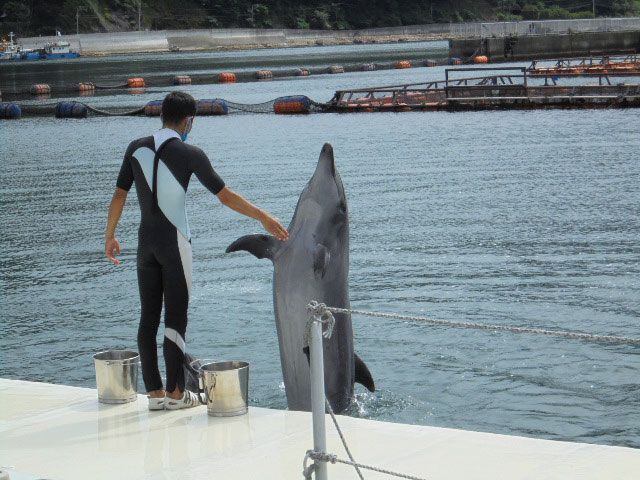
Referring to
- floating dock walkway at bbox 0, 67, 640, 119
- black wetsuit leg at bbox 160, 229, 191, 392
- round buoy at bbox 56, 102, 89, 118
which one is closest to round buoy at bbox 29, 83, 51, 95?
floating dock walkway at bbox 0, 67, 640, 119

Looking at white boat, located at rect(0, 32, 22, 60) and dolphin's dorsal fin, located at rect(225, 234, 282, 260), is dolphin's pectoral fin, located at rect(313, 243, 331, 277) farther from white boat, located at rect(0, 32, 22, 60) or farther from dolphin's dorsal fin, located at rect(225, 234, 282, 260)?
white boat, located at rect(0, 32, 22, 60)

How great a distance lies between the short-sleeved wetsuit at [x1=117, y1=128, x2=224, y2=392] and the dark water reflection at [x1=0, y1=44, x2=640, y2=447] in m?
2.23

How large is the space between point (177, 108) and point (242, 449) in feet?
7.60

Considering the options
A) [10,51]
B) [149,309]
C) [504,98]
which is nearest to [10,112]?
[504,98]

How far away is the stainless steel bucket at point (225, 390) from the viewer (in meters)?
6.67

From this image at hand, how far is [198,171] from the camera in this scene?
21.2 ft

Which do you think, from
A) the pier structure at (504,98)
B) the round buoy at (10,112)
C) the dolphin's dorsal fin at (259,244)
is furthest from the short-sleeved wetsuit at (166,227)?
the round buoy at (10,112)

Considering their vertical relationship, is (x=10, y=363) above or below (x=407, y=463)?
below

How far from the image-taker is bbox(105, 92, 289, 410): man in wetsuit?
6.50m

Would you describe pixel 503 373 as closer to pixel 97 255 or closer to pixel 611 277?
pixel 611 277

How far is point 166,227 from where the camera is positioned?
657 cm

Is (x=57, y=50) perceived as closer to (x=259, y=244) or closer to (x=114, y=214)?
(x=259, y=244)

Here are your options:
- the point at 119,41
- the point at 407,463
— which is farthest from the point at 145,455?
the point at 119,41

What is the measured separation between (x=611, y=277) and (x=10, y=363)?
8.72 metres
